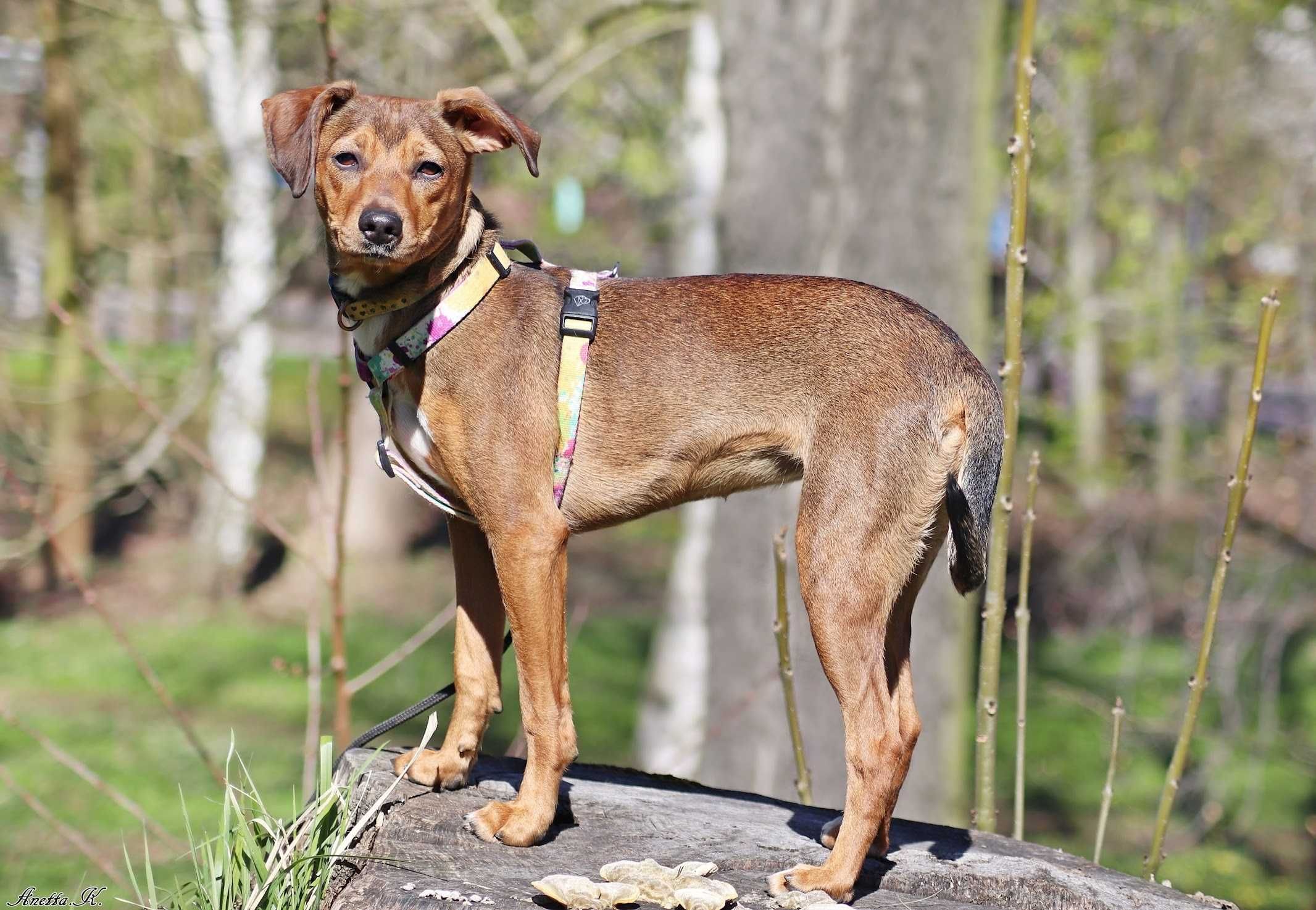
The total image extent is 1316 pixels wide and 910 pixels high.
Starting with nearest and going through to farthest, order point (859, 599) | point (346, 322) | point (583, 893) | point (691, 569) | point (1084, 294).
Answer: point (583, 893)
point (859, 599)
point (346, 322)
point (691, 569)
point (1084, 294)

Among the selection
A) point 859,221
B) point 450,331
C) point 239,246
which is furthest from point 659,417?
point 239,246

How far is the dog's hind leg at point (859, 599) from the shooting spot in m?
3.46

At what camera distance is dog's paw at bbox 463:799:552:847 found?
3.60 meters

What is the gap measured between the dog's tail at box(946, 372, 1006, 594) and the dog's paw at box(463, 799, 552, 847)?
4.37ft

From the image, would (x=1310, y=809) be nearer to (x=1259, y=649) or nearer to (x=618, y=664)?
(x=1259, y=649)

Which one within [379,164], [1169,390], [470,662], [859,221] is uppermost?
[379,164]

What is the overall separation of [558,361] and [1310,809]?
12332 millimetres

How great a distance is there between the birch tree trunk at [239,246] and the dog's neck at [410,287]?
7.80 m

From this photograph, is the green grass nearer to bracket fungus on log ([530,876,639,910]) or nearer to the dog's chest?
the dog's chest

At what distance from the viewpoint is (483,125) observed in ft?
12.4

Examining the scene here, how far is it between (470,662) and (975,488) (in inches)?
61.8

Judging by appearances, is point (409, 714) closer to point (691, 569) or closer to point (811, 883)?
point (811, 883)

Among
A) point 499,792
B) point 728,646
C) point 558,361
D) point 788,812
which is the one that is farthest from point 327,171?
point 728,646

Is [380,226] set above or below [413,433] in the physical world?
above
